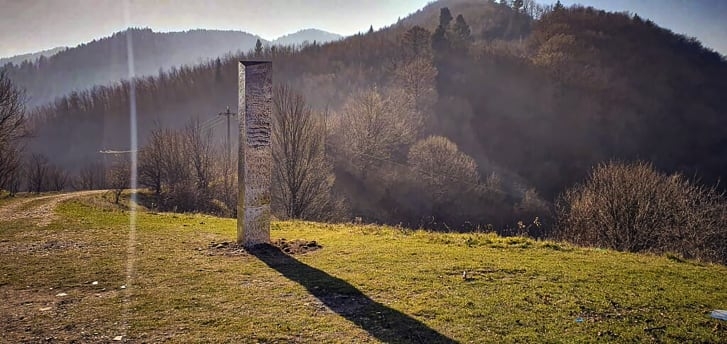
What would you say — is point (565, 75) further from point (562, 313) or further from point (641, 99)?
point (562, 313)

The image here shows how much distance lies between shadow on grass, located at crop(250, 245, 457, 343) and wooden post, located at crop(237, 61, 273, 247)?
1513 millimetres

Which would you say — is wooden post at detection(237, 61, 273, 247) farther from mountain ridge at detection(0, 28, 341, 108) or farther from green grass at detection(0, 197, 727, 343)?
mountain ridge at detection(0, 28, 341, 108)

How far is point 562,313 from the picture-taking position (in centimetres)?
643

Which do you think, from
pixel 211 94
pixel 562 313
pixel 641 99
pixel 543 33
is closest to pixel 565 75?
pixel 641 99

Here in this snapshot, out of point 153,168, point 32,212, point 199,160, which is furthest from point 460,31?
point 32,212

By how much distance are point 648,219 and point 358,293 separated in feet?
58.3

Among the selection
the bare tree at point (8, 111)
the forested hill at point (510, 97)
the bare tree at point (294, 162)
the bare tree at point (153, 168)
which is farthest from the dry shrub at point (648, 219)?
the bare tree at point (8, 111)

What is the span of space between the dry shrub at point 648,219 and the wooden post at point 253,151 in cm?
1418

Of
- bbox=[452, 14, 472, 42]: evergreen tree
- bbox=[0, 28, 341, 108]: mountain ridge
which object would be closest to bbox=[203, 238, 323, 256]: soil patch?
bbox=[452, 14, 472, 42]: evergreen tree

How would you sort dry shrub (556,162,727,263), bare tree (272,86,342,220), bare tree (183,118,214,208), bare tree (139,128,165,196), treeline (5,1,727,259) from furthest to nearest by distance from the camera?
1. treeline (5,1,727,259)
2. bare tree (139,128,165,196)
3. bare tree (183,118,214,208)
4. bare tree (272,86,342,220)
5. dry shrub (556,162,727,263)

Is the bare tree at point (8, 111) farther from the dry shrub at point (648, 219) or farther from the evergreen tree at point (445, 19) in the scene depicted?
the evergreen tree at point (445, 19)

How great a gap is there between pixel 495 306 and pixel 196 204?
101ft

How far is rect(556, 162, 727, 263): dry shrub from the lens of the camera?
20125 millimetres

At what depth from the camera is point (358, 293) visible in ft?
24.6
